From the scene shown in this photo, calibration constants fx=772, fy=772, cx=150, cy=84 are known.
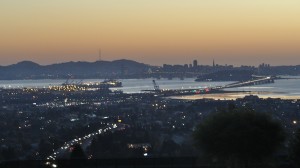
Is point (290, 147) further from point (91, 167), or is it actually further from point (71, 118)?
point (71, 118)

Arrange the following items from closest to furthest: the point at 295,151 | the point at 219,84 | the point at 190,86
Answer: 1. the point at 295,151
2. the point at 190,86
3. the point at 219,84

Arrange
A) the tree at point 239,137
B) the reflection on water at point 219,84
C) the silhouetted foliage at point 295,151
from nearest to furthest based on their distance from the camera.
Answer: the tree at point 239,137, the silhouetted foliage at point 295,151, the reflection on water at point 219,84

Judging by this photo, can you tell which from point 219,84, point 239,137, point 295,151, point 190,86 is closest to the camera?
point 239,137

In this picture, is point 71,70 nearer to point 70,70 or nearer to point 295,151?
point 70,70

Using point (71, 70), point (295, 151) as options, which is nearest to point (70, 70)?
point (71, 70)

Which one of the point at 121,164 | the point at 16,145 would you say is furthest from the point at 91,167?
the point at 16,145

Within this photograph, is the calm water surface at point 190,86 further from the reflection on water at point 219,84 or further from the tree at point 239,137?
the tree at point 239,137

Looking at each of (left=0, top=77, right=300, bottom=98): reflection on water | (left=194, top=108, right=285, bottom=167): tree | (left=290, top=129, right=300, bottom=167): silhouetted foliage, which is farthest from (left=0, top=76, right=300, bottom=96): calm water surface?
(left=194, top=108, right=285, bottom=167): tree

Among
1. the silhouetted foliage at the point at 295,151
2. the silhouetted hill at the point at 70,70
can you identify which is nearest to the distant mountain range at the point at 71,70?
the silhouetted hill at the point at 70,70

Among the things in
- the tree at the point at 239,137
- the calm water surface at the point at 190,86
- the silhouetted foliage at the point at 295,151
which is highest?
the tree at the point at 239,137
